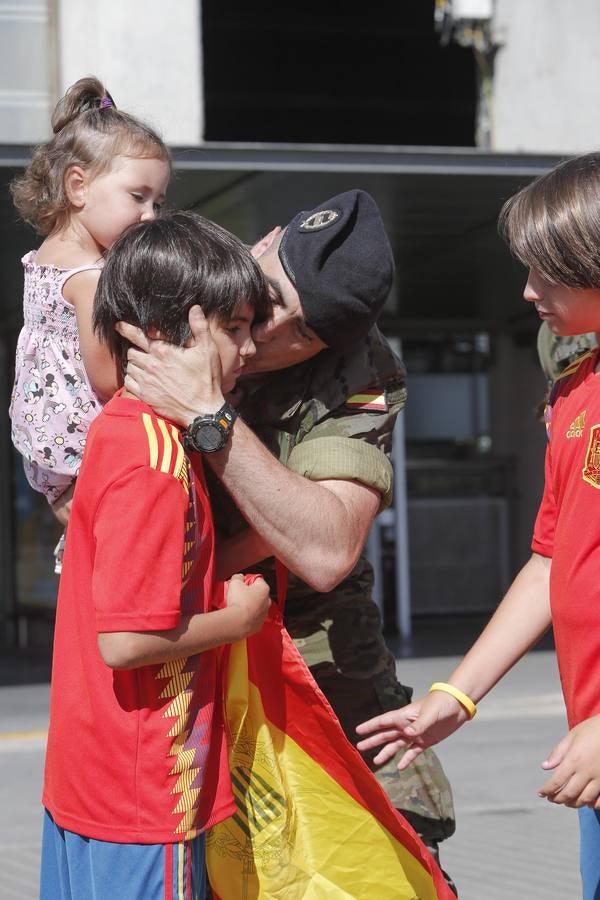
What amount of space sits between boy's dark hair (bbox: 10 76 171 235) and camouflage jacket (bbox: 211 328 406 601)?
0.59 meters

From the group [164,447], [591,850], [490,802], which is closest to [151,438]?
[164,447]

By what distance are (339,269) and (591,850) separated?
1.13 metres

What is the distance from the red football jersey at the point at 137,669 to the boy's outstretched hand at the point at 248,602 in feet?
0.14

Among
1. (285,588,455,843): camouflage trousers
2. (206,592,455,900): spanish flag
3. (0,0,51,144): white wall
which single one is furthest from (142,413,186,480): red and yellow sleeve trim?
(0,0,51,144): white wall

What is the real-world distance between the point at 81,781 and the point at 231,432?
2.01ft

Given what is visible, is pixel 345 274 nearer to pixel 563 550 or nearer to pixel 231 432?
pixel 231 432

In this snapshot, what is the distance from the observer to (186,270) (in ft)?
7.19

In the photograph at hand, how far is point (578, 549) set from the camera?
7.29ft

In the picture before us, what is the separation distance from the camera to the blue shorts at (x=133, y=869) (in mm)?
2113

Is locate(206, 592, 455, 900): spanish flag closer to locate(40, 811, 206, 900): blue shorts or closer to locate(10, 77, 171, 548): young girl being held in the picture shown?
locate(40, 811, 206, 900): blue shorts

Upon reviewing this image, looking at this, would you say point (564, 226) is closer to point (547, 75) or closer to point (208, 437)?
point (208, 437)

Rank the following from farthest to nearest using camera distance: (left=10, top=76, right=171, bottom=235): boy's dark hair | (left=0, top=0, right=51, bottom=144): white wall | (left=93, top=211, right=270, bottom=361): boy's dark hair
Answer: (left=0, top=0, right=51, bottom=144): white wall, (left=10, top=76, right=171, bottom=235): boy's dark hair, (left=93, top=211, right=270, bottom=361): boy's dark hair

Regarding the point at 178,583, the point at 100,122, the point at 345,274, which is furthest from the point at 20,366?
the point at 178,583

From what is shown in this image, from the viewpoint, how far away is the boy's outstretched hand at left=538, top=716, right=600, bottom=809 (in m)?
2.03
